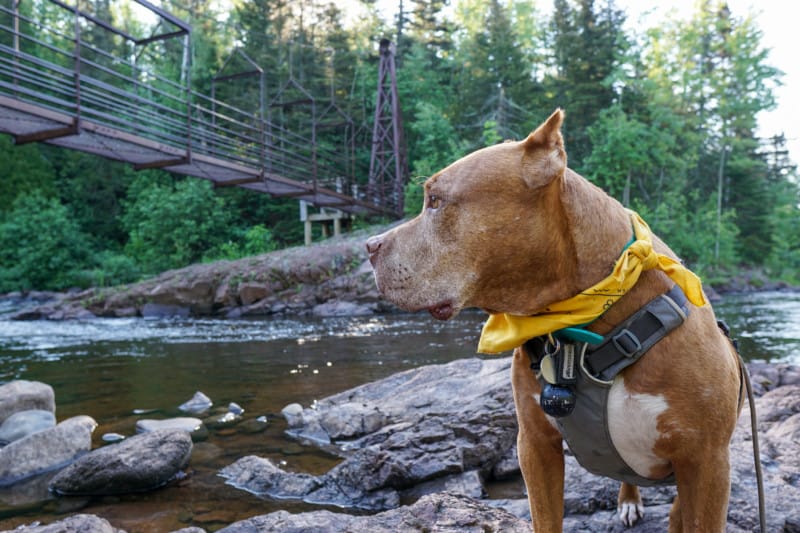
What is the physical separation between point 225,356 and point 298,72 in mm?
27451

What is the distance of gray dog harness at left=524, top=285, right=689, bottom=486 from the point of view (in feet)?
5.28

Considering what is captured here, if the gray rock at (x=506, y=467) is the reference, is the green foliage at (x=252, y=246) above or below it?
above

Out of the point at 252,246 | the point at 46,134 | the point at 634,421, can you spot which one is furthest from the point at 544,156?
the point at 252,246

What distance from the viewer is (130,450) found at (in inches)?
156

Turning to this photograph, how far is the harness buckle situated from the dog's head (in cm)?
25

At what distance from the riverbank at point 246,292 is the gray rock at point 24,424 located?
10491mm

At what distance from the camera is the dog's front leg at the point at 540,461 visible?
1864mm

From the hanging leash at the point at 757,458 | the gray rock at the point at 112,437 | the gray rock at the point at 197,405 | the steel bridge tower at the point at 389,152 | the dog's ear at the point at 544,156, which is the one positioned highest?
the steel bridge tower at the point at 389,152

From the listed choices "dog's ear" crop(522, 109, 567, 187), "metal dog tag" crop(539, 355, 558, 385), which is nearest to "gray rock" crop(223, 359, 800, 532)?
"metal dog tag" crop(539, 355, 558, 385)

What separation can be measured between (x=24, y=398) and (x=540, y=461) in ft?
18.3

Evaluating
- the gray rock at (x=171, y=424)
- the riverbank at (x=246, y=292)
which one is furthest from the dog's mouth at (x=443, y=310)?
the riverbank at (x=246, y=292)

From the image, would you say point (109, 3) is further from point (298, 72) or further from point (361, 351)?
point (361, 351)

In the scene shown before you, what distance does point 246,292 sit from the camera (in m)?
17.0

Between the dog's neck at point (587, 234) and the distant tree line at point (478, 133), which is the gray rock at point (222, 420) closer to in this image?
the dog's neck at point (587, 234)
